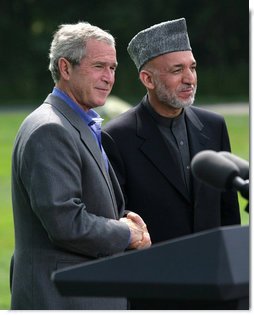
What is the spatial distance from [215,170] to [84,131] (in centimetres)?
117

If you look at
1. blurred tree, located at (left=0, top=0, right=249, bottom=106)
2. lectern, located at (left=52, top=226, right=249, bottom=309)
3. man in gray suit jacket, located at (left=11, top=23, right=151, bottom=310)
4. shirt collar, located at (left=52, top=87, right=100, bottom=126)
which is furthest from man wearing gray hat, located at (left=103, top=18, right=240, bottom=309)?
blurred tree, located at (left=0, top=0, right=249, bottom=106)

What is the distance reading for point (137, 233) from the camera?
3295mm

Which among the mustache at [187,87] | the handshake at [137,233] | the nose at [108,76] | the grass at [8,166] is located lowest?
the grass at [8,166]

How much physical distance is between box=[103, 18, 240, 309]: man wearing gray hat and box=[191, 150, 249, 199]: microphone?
1704 millimetres

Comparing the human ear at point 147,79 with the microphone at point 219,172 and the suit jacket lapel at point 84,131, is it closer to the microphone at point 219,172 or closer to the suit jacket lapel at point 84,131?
the suit jacket lapel at point 84,131

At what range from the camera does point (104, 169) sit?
130 inches

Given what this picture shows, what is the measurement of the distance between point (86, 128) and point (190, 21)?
39288mm

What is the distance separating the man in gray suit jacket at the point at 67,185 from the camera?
3.06 m

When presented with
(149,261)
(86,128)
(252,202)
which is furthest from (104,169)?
(149,261)

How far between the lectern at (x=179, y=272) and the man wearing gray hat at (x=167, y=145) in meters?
1.92

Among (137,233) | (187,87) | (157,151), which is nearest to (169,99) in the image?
(187,87)

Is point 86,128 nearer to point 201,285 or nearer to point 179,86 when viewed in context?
point 179,86

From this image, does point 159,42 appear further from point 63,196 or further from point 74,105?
point 63,196

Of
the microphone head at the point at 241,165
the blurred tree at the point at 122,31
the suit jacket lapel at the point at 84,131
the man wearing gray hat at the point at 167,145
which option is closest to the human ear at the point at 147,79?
the man wearing gray hat at the point at 167,145
